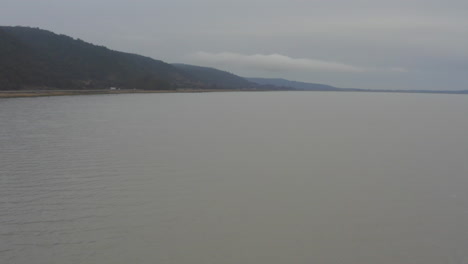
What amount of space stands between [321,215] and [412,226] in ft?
5.94

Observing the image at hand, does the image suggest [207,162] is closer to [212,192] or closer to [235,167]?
[235,167]

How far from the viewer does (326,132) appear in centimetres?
2528

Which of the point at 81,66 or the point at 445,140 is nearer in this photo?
the point at 445,140

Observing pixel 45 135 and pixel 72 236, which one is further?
pixel 45 135

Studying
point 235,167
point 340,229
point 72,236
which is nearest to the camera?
point 72,236

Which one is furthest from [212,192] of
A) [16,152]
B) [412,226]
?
[16,152]

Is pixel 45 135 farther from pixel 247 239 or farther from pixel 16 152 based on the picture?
pixel 247 239

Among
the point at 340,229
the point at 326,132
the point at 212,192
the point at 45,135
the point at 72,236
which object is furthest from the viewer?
the point at 326,132

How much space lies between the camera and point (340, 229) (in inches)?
318

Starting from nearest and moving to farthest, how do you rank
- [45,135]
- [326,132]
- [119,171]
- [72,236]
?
[72,236] → [119,171] → [45,135] → [326,132]

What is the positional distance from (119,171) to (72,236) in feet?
17.5

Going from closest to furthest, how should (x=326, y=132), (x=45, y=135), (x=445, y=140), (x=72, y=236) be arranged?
(x=72, y=236) < (x=45, y=135) < (x=445, y=140) < (x=326, y=132)

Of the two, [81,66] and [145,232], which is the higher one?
[81,66]

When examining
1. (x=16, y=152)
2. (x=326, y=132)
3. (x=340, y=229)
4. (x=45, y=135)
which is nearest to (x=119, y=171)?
(x=16, y=152)
